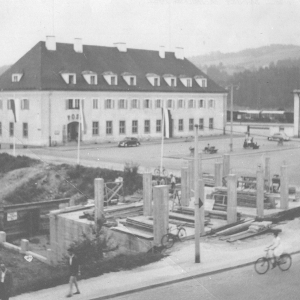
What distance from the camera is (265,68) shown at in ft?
70.4

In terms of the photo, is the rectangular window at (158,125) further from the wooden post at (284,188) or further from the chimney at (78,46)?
the wooden post at (284,188)

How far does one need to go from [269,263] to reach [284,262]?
0.43m

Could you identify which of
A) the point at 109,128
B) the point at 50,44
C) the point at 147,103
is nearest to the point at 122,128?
the point at 109,128

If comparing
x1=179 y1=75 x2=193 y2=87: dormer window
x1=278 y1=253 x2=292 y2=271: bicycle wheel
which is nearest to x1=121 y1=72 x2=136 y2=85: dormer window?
x1=179 y1=75 x2=193 y2=87: dormer window

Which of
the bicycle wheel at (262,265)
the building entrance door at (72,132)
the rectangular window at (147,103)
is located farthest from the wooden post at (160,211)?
the rectangular window at (147,103)

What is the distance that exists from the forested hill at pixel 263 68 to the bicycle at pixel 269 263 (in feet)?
27.6

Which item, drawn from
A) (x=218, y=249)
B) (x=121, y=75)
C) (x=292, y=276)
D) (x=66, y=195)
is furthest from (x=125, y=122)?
(x=292, y=276)

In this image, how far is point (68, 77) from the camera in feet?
148

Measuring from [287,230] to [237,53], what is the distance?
658 cm

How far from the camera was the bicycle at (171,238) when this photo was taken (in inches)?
646

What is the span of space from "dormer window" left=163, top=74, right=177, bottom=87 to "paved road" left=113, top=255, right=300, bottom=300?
3758 cm

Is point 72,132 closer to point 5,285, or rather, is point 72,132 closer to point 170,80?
point 170,80

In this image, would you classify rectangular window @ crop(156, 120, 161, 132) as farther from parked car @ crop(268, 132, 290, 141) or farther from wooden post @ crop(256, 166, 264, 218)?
wooden post @ crop(256, 166, 264, 218)

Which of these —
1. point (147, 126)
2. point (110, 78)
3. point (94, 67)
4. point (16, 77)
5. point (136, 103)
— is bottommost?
point (147, 126)
